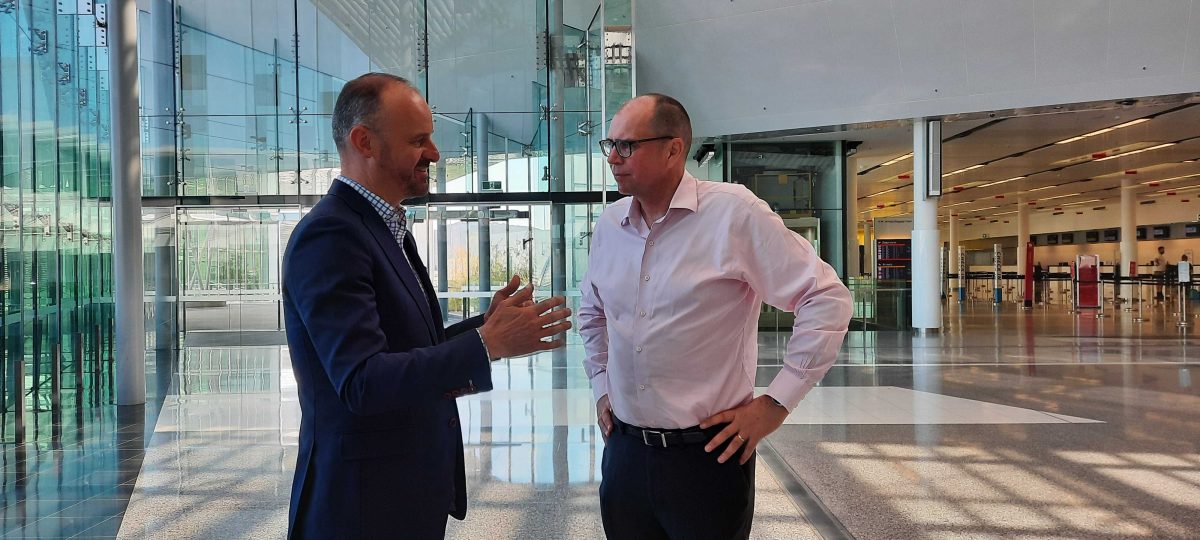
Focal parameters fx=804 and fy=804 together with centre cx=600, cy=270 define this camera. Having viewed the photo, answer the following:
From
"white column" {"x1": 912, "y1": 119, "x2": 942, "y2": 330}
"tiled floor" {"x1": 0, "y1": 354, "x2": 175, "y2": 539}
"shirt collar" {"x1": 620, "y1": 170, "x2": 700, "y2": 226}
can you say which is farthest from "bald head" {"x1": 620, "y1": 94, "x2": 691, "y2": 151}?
"white column" {"x1": 912, "y1": 119, "x2": 942, "y2": 330}

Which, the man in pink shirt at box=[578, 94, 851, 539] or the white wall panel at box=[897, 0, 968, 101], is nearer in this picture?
the man in pink shirt at box=[578, 94, 851, 539]

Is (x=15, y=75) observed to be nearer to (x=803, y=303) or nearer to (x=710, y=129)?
(x=803, y=303)

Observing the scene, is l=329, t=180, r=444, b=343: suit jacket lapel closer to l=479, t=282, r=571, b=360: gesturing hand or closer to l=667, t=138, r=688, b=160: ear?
l=479, t=282, r=571, b=360: gesturing hand

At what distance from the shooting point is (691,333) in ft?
6.70

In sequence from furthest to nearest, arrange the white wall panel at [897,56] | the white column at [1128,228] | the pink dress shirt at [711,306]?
the white column at [1128,228]
the white wall panel at [897,56]
the pink dress shirt at [711,306]

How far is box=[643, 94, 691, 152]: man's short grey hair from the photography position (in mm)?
2127

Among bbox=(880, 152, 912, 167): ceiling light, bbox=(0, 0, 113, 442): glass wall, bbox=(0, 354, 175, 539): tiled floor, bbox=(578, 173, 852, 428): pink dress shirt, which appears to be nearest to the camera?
bbox=(578, 173, 852, 428): pink dress shirt

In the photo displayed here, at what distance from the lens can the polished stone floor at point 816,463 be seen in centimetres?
409

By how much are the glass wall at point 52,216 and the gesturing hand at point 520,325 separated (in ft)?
22.6

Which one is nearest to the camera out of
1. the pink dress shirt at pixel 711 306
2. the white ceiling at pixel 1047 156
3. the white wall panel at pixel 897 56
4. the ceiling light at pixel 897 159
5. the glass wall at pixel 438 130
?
the pink dress shirt at pixel 711 306

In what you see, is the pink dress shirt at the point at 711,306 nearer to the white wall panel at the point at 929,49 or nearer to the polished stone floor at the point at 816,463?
the polished stone floor at the point at 816,463

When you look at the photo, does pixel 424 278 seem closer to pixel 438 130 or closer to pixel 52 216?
pixel 52 216

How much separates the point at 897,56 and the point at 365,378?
49.4ft

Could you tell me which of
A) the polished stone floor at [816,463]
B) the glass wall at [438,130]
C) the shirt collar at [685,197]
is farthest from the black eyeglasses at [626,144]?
the glass wall at [438,130]
